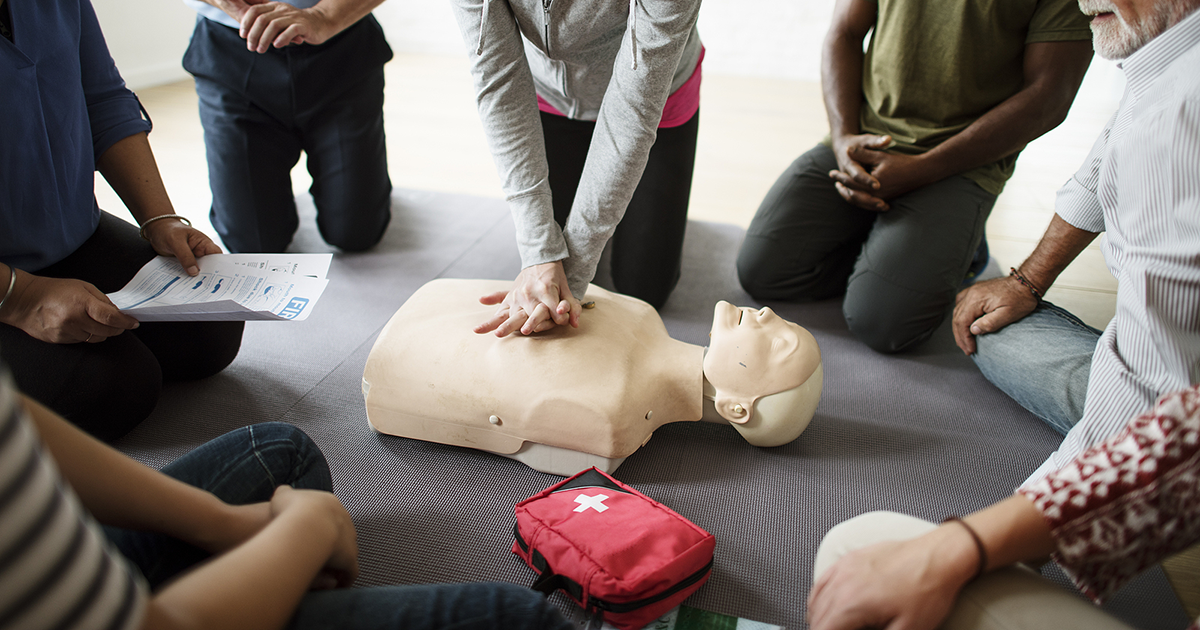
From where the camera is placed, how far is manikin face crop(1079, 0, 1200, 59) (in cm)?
97

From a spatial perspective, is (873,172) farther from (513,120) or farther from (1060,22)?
(513,120)

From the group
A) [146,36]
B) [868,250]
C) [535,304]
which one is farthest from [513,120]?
[146,36]

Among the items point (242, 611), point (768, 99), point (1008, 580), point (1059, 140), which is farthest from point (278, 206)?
point (1059, 140)

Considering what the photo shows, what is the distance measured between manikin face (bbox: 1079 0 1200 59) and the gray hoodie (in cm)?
67

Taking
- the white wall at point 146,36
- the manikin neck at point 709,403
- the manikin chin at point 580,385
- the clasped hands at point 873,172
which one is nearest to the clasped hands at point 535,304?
the manikin chin at point 580,385

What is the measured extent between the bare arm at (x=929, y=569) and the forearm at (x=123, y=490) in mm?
661

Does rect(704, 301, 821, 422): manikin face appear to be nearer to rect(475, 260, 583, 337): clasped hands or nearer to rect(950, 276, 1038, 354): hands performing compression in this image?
rect(475, 260, 583, 337): clasped hands

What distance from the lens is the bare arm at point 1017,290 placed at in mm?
1428

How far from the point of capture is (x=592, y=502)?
1.09 metres

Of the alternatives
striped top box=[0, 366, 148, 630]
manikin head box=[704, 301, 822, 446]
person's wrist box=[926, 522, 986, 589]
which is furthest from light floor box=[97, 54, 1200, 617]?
striped top box=[0, 366, 148, 630]

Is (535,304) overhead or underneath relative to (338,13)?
underneath

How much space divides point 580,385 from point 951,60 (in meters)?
1.23

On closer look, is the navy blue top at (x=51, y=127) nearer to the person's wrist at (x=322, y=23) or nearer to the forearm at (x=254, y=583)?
the person's wrist at (x=322, y=23)

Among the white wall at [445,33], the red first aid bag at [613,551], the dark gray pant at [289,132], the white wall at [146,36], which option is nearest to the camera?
the red first aid bag at [613,551]
